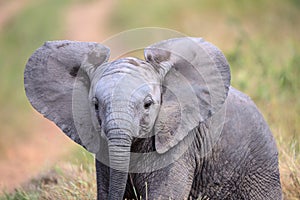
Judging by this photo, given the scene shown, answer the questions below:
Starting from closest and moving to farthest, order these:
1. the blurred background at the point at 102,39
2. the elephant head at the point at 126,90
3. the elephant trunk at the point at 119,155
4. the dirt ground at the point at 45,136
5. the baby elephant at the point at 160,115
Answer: the elephant trunk at the point at 119,155
the elephant head at the point at 126,90
the baby elephant at the point at 160,115
the blurred background at the point at 102,39
the dirt ground at the point at 45,136

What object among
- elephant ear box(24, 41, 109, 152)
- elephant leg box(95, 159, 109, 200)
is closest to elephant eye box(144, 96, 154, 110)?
elephant ear box(24, 41, 109, 152)

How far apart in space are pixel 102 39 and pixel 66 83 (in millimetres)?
9541

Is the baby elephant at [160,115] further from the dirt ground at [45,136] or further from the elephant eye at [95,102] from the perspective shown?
the dirt ground at [45,136]

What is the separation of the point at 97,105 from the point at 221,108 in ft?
2.93

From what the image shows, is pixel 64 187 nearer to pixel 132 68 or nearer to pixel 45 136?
pixel 132 68

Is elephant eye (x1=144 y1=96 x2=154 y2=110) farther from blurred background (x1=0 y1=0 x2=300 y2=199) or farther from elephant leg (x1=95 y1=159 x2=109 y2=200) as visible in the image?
blurred background (x1=0 y1=0 x2=300 y2=199)

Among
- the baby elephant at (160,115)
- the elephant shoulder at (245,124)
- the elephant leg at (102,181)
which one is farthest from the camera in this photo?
the elephant shoulder at (245,124)

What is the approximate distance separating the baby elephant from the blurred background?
2.61ft

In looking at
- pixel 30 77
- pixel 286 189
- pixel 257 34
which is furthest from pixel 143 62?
pixel 257 34

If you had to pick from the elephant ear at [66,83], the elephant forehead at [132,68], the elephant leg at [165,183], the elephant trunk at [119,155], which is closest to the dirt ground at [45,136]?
the elephant ear at [66,83]

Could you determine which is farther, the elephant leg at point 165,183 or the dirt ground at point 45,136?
the dirt ground at point 45,136

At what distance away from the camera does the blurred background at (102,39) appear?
562cm

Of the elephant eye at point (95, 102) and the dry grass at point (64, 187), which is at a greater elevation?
the elephant eye at point (95, 102)

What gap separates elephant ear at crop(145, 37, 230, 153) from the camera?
4.02 meters
